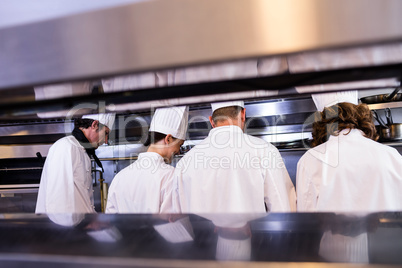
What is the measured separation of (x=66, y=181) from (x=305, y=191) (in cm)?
143

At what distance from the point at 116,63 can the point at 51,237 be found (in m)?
0.28

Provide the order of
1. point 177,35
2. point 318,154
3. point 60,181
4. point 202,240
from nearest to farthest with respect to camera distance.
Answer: point 177,35 → point 202,240 → point 318,154 → point 60,181

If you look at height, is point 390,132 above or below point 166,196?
above

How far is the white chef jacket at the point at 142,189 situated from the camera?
4.98 feet

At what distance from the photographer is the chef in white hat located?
4.99 ft

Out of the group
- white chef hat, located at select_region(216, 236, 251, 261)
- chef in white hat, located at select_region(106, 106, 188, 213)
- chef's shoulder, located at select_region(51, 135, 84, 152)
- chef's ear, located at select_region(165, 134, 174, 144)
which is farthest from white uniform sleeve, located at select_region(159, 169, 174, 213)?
white chef hat, located at select_region(216, 236, 251, 261)

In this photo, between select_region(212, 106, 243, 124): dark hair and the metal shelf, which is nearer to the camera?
select_region(212, 106, 243, 124): dark hair

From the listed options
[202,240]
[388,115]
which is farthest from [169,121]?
[388,115]

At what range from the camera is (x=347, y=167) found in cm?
122

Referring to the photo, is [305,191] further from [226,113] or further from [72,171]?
[72,171]

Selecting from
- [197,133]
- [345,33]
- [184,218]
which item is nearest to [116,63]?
[345,33]

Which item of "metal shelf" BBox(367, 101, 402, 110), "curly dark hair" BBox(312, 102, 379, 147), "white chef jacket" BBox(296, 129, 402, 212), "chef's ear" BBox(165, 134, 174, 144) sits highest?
"metal shelf" BBox(367, 101, 402, 110)

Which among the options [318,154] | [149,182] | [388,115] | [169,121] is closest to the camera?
[318,154]

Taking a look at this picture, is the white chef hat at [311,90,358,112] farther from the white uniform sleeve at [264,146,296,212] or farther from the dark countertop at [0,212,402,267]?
the dark countertop at [0,212,402,267]
